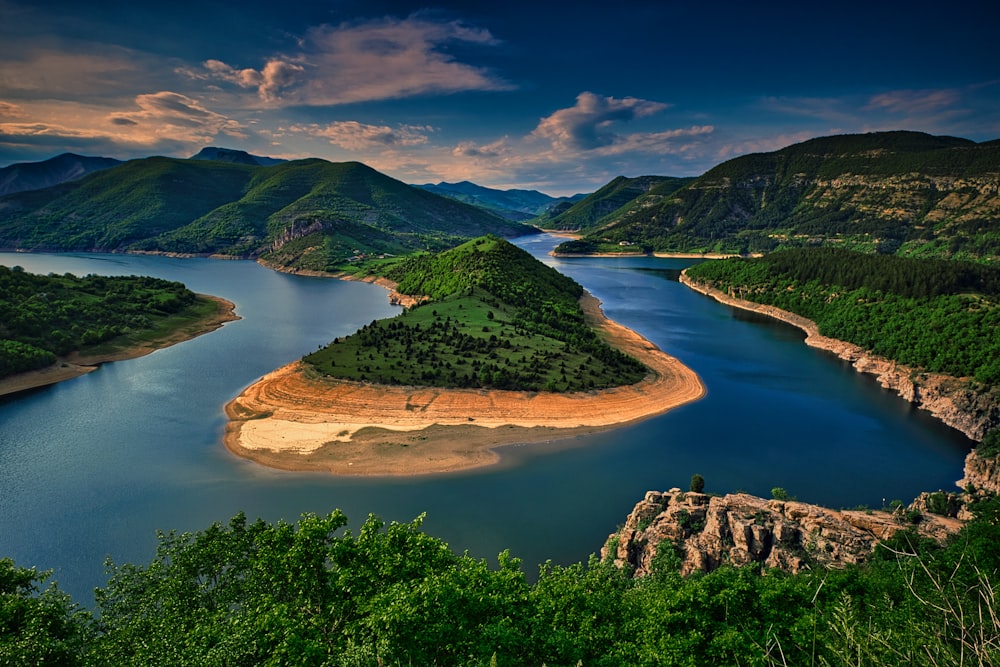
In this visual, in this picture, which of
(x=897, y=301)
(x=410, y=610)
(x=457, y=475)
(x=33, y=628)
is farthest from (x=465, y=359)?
(x=897, y=301)

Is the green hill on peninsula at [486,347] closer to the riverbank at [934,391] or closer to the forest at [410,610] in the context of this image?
the riverbank at [934,391]

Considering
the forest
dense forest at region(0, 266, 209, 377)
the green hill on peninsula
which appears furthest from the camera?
dense forest at region(0, 266, 209, 377)

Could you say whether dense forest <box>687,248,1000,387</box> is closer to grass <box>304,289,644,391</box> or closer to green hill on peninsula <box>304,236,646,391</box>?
green hill on peninsula <box>304,236,646,391</box>

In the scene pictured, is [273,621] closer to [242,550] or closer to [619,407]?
[242,550]

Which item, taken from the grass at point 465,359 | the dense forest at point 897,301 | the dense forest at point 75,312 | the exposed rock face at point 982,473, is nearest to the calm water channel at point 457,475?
the exposed rock face at point 982,473

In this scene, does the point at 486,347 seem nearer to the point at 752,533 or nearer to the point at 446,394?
the point at 446,394

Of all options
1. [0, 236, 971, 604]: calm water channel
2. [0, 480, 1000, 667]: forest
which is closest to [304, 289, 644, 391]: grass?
[0, 236, 971, 604]: calm water channel
